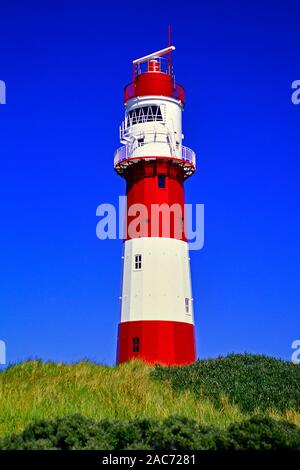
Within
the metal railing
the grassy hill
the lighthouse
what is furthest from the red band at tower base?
the metal railing

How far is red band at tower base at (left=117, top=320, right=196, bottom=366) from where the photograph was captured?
2884 centimetres

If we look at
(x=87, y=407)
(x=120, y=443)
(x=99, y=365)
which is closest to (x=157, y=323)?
(x=99, y=365)

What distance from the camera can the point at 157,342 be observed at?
28797mm

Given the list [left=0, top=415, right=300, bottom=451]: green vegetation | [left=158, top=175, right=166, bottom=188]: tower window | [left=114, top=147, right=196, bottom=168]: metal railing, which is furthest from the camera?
[left=114, top=147, right=196, bottom=168]: metal railing

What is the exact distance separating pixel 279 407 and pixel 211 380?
2499 millimetres

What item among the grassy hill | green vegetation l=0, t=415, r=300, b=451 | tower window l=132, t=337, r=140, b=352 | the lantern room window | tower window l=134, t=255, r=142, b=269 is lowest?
green vegetation l=0, t=415, r=300, b=451

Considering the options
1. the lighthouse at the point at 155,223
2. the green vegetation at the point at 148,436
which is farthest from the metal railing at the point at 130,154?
the green vegetation at the point at 148,436

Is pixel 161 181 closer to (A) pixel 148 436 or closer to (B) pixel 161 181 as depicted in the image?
(B) pixel 161 181

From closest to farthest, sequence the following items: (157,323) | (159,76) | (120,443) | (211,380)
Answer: (120,443) < (211,380) < (157,323) < (159,76)

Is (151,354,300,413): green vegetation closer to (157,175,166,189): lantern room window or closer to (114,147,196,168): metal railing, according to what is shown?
(157,175,166,189): lantern room window

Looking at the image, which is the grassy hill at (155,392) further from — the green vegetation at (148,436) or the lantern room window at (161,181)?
the lantern room window at (161,181)

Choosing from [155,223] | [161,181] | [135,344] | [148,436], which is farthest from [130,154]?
[148,436]

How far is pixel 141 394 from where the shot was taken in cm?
1528
